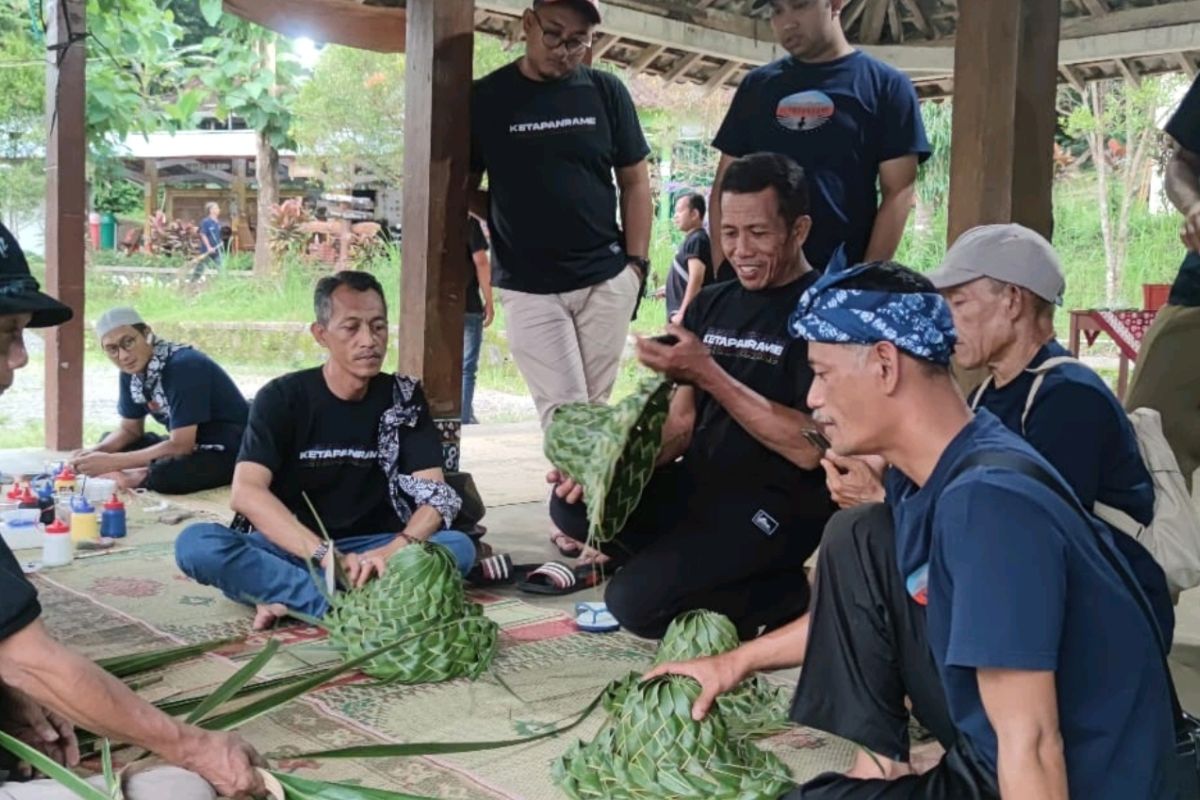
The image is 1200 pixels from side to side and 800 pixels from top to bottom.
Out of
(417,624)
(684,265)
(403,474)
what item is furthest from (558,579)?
(684,265)

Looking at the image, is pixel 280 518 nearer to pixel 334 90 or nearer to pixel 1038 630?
pixel 1038 630

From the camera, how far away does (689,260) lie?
25.8 feet

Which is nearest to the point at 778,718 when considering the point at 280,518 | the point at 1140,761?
the point at 1140,761

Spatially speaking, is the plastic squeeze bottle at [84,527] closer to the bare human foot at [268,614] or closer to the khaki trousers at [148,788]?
the bare human foot at [268,614]

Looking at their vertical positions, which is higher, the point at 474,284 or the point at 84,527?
the point at 474,284

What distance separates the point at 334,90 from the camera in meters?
14.4

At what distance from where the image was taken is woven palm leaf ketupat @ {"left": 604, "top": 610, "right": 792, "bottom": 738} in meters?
2.58

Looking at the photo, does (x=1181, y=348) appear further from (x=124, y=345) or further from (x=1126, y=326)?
(x=1126, y=326)

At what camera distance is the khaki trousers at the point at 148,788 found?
6.26ft

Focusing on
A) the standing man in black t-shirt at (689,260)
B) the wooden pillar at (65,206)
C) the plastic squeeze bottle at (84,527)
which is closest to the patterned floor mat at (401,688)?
the plastic squeeze bottle at (84,527)

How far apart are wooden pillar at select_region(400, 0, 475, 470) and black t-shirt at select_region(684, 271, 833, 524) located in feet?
4.30

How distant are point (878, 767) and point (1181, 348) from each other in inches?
81.1

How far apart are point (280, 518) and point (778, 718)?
1.67m

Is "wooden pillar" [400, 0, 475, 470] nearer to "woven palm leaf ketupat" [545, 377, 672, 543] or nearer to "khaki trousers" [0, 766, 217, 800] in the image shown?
"woven palm leaf ketupat" [545, 377, 672, 543]
